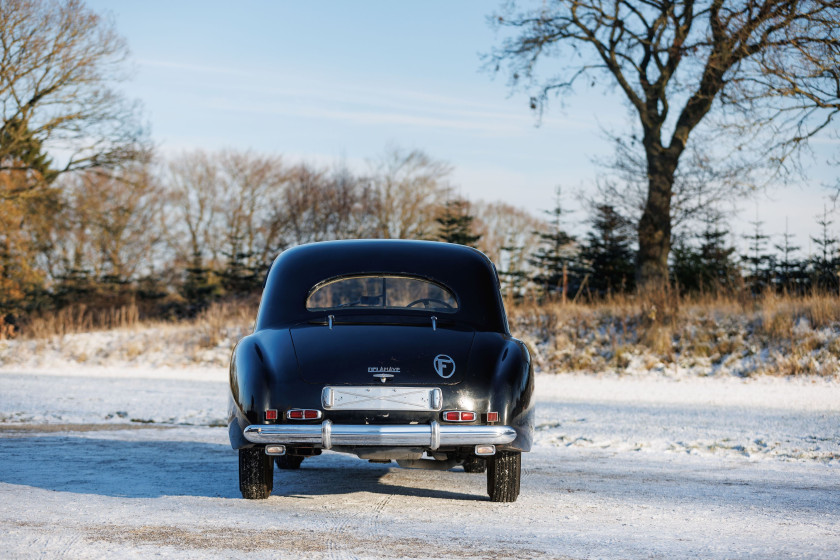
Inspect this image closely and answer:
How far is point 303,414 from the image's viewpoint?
498 cm

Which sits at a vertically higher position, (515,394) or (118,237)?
(118,237)

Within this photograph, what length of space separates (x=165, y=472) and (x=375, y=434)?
2.59 metres

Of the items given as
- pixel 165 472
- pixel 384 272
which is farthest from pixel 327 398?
pixel 165 472

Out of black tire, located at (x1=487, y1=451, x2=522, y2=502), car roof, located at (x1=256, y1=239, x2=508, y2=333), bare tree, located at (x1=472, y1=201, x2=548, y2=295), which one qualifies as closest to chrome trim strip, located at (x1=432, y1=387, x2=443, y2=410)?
black tire, located at (x1=487, y1=451, x2=522, y2=502)

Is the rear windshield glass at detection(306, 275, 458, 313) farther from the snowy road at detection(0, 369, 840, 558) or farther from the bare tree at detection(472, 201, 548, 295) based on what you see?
the bare tree at detection(472, 201, 548, 295)

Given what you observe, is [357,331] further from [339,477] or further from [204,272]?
[204,272]

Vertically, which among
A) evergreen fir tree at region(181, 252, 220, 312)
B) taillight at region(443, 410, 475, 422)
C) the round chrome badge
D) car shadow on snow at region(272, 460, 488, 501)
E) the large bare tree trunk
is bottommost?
car shadow on snow at region(272, 460, 488, 501)

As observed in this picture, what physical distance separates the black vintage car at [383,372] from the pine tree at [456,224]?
35.9 m

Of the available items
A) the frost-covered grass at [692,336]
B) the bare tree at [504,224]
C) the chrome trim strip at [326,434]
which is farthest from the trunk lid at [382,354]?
the bare tree at [504,224]

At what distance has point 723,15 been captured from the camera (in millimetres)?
22406

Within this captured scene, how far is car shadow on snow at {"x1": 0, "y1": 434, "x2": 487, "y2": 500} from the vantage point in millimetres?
6043

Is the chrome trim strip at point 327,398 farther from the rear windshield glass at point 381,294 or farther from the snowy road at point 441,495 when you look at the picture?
the rear windshield glass at point 381,294

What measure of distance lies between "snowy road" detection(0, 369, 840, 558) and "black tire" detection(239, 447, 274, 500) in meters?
0.08

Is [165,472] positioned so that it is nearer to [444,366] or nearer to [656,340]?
[444,366]
